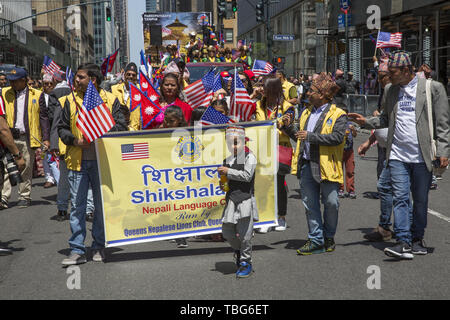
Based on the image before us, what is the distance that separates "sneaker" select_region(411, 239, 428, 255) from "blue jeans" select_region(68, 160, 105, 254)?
3.20m

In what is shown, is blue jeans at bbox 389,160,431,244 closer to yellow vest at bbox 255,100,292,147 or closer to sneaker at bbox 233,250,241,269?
yellow vest at bbox 255,100,292,147

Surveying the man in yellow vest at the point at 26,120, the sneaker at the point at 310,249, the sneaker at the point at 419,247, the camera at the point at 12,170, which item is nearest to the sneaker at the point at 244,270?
the sneaker at the point at 310,249

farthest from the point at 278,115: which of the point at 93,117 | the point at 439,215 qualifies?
the point at 439,215

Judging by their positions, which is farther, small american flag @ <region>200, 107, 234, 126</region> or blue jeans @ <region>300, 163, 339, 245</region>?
small american flag @ <region>200, 107, 234, 126</region>

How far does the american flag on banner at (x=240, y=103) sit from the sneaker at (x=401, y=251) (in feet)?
7.07

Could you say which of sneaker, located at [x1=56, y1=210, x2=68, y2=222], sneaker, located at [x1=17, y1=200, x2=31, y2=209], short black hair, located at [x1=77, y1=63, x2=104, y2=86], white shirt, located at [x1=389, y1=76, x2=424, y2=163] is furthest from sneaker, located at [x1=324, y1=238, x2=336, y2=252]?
sneaker, located at [x1=17, y1=200, x2=31, y2=209]

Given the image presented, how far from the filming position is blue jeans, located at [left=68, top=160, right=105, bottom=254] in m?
6.22

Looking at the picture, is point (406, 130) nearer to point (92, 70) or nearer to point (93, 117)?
point (93, 117)

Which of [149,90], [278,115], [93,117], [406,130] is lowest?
[406,130]

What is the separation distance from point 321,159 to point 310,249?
3.07 feet

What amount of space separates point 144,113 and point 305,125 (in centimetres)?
178

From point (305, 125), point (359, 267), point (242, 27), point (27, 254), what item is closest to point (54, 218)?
point (27, 254)

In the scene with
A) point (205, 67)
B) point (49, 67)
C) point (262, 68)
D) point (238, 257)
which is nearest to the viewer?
point (238, 257)

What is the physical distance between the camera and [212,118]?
6531mm
